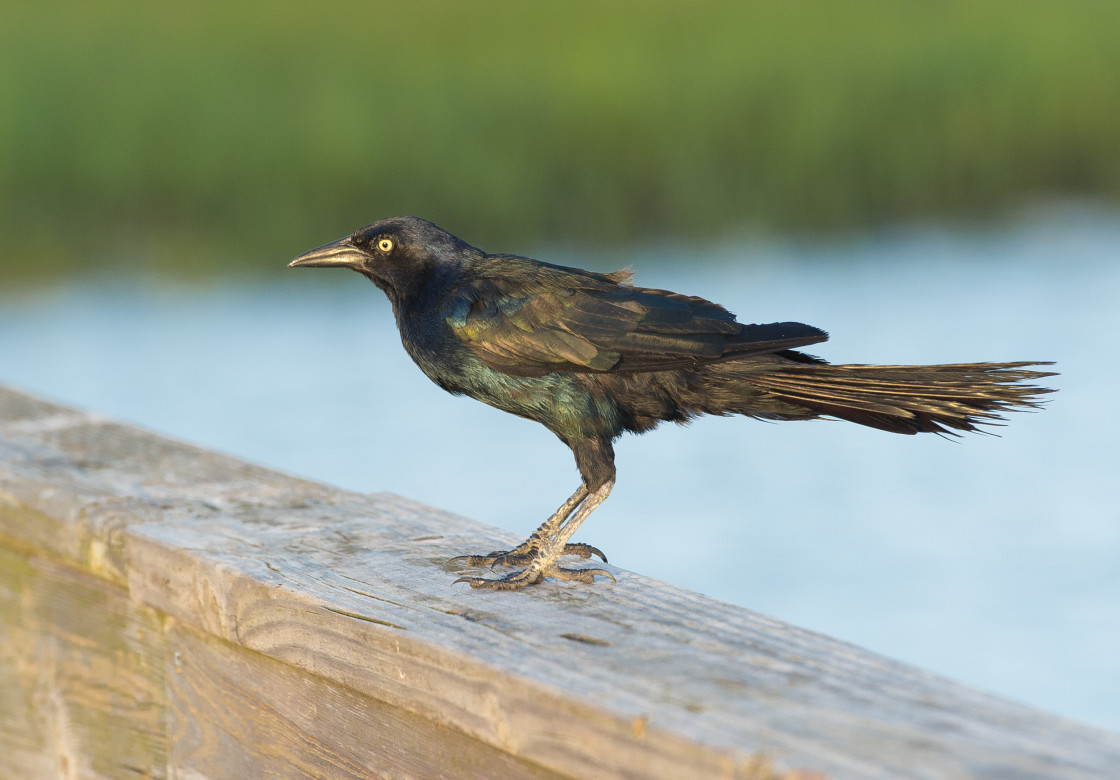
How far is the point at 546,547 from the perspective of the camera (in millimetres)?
2488

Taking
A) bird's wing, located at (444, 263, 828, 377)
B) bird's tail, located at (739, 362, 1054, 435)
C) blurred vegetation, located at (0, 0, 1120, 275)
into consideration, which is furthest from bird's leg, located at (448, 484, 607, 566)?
blurred vegetation, located at (0, 0, 1120, 275)

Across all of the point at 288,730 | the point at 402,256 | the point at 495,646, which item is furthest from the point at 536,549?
the point at 402,256

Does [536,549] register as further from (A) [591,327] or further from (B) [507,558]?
(A) [591,327]

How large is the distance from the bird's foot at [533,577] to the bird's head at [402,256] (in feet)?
2.63

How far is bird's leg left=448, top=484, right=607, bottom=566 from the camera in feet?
7.55

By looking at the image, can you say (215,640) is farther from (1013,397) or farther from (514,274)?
(1013,397)

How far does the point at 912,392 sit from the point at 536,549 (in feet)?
2.28

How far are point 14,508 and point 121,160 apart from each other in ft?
31.7

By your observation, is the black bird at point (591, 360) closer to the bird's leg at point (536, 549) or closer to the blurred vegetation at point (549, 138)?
the bird's leg at point (536, 549)

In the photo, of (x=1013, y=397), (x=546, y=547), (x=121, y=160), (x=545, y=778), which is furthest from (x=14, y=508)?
(x=121, y=160)

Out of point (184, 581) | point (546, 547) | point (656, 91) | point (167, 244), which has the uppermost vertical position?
point (656, 91)

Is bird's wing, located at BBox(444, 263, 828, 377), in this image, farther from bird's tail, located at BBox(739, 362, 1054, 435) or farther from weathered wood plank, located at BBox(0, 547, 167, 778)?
weathered wood plank, located at BBox(0, 547, 167, 778)

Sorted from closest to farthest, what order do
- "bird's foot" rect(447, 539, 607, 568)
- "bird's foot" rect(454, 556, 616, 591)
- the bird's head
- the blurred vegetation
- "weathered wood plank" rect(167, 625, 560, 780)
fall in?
"weathered wood plank" rect(167, 625, 560, 780) < "bird's foot" rect(454, 556, 616, 591) < "bird's foot" rect(447, 539, 607, 568) < the bird's head < the blurred vegetation

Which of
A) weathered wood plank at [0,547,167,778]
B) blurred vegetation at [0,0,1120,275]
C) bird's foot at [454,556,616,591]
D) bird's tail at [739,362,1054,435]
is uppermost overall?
blurred vegetation at [0,0,1120,275]
